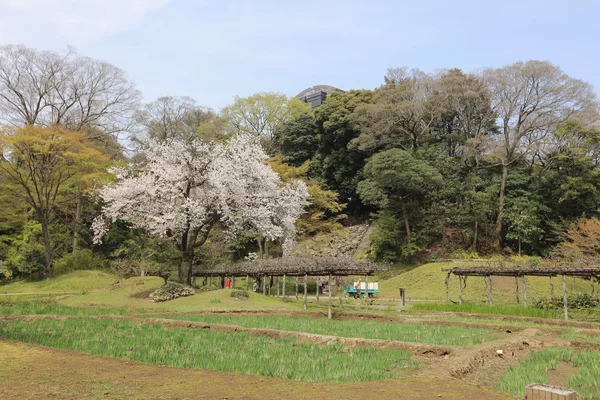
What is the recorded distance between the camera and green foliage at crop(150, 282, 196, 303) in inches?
725

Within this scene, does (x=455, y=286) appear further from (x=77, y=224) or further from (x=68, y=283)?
(x=77, y=224)

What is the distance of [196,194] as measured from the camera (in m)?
22.2

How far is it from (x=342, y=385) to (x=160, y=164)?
17.9 m

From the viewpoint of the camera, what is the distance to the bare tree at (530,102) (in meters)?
29.2

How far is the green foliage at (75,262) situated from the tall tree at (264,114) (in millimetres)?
18703

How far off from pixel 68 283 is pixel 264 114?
2576 cm

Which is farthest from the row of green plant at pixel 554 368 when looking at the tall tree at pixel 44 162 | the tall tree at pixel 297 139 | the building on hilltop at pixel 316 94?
the building on hilltop at pixel 316 94

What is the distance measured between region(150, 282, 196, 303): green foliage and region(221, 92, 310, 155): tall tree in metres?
25.1

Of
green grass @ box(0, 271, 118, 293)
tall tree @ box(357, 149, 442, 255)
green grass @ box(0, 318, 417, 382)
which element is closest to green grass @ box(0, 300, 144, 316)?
green grass @ box(0, 318, 417, 382)

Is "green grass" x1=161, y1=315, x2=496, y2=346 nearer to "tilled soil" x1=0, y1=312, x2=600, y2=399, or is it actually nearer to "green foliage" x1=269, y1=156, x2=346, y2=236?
"tilled soil" x1=0, y1=312, x2=600, y2=399

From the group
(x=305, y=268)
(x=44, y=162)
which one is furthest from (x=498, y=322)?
(x=44, y=162)

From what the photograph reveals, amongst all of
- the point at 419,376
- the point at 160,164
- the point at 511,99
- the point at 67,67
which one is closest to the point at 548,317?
the point at 419,376

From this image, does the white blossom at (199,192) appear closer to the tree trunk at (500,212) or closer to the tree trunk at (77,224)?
the tree trunk at (77,224)

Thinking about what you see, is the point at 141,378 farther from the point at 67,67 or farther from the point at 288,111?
the point at 288,111
